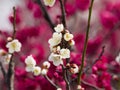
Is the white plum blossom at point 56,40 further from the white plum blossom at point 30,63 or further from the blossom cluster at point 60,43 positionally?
the white plum blossom at point 30,63

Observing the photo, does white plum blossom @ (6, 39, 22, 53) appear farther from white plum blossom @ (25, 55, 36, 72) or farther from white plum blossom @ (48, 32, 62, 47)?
white plum blossom @ (48, 32, 62, 47)

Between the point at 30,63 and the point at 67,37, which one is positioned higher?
the point at 67,37

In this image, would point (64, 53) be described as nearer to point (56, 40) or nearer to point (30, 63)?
point (56, 40)

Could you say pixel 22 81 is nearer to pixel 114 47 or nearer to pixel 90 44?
pixel 90 44

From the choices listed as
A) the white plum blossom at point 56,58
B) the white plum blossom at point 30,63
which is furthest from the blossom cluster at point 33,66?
the white plum blossom at point 56,58

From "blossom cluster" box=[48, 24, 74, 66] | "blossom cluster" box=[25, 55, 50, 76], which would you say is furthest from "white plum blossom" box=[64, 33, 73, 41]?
"blossom cluster" box=[25, 55, 50, 76]

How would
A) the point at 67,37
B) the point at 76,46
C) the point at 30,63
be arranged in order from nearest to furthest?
the point at 67,37
the point at 30,63
the point at 76,46

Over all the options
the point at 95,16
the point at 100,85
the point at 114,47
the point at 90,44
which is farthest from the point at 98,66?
the point at 95,16

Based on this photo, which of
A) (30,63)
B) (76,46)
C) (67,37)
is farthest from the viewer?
(76,46)

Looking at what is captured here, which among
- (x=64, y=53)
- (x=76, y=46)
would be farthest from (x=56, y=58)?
(x=76, y=46)

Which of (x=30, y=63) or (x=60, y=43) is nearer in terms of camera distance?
(x=60, y=43)
